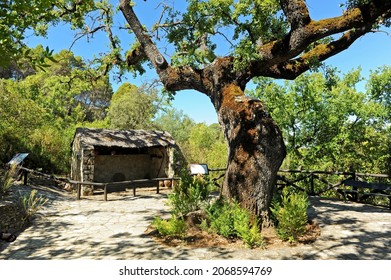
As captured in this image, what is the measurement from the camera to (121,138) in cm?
1561

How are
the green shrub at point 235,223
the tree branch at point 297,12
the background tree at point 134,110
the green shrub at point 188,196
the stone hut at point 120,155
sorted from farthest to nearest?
the background tree at point 134,110 < the stone hut at point 120,155 < the green shrub at point 188,196 < the tree branch at point 297,12 < the green shrub at point 235,223

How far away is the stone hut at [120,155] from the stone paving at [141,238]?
380 cm

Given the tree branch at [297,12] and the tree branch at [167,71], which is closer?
the tree branch at [297,12]

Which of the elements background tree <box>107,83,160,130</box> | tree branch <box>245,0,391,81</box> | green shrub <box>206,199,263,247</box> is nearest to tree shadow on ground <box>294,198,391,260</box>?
green shrub <box>206,199,263,247</box>

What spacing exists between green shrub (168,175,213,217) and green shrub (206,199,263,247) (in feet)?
2.36

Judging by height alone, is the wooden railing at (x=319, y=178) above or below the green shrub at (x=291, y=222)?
above

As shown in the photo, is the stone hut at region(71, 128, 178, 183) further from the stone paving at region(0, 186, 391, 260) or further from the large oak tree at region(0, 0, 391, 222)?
the large oak tree at region(0, 0, 391, 222)

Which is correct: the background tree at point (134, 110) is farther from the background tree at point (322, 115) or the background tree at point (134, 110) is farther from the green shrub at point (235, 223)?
the green shrub at point (235, 223)

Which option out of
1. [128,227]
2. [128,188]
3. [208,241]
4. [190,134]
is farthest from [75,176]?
[190,134]

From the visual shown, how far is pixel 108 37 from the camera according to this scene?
1230cm

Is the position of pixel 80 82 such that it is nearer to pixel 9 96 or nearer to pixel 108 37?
pixel 108 37

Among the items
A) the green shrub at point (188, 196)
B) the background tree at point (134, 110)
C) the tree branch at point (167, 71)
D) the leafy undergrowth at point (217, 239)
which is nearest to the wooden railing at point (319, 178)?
the green shrub at point (188, 196)

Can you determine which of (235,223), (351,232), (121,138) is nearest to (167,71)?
(235,223)

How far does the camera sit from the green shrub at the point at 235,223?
6.10 m
